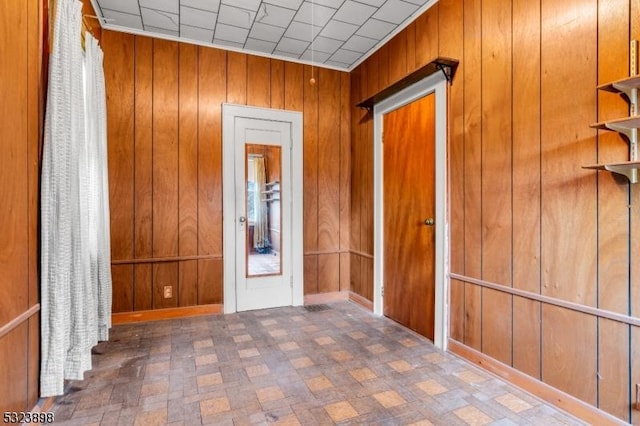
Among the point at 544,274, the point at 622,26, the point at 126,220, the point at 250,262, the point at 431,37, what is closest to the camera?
the point at 622,26

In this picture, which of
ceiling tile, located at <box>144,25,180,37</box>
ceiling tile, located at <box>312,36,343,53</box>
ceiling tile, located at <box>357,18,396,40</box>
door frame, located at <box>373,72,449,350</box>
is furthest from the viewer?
ceiling tile, located at <box>312,36,343,53</box>

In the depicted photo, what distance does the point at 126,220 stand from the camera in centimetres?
337

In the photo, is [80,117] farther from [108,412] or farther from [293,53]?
[293,53]

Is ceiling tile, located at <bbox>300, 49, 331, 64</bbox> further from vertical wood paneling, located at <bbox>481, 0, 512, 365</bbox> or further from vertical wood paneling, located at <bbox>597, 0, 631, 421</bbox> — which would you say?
vertical wood paneling, located at <bbox>597, 0, 631, 421</bbox>

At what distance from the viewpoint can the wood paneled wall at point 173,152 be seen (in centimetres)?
335

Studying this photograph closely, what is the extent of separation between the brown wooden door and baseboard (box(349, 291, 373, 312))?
10.3 inches

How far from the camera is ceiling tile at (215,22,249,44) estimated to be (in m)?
3.28

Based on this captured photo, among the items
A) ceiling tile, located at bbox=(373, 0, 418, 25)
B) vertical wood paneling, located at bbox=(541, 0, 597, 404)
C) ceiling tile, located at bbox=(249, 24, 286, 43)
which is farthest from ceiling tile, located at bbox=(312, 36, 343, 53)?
vertical wood paneling, located at bbox=(541, 0, 597, 404)

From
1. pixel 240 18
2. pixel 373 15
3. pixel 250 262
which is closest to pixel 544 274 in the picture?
pixel 373 15

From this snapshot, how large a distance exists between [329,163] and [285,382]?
8.55 feet

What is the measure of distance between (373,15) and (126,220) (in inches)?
119

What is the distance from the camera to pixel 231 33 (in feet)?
11.1

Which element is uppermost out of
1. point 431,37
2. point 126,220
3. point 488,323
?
point 431,37

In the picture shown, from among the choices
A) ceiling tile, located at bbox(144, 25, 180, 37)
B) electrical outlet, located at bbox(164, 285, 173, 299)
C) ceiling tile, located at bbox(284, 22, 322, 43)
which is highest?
ceiling tile, located at bbox(144, 25, 180, 37)
